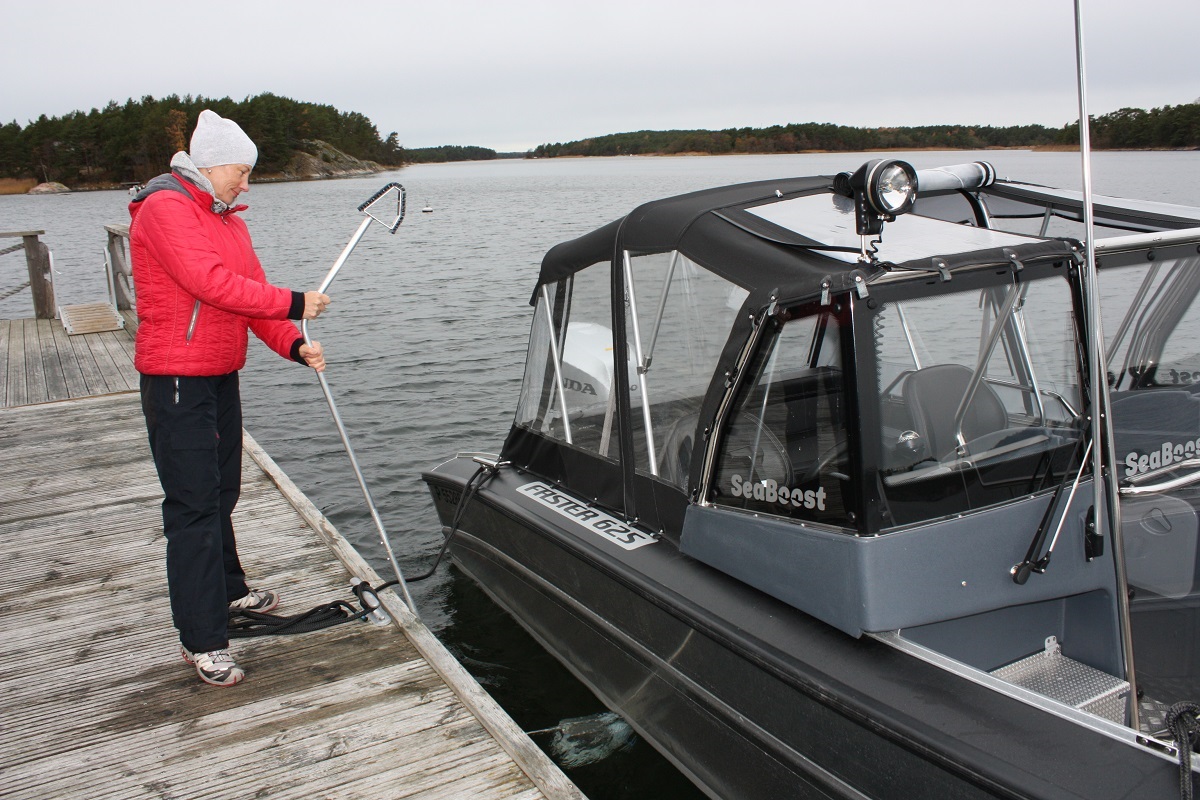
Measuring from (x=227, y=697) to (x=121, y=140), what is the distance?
317 ft

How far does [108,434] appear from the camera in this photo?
278 inches

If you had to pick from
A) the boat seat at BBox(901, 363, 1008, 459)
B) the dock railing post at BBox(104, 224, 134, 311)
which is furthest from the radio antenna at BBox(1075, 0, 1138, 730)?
the dock railing post at BBox(104, 224, 134, 311)

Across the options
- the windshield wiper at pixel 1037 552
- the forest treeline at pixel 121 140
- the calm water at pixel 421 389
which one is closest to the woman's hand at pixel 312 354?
the calm water at pixel 421 389

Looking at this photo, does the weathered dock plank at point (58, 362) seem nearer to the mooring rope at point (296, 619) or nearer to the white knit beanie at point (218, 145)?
the mooring rope at point (296, 619)

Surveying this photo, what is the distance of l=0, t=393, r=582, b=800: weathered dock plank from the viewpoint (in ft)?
9.64

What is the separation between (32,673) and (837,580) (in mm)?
3091

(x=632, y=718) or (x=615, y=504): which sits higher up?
(x=615, y=504)

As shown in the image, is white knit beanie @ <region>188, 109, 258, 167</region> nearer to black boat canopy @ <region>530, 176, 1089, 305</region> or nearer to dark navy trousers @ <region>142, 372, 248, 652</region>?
dark navy trousers @ <region>142, 372, 248, 652</region>

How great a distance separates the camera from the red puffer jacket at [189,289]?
9.70 feet

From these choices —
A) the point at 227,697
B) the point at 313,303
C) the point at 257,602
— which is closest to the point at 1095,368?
the point at 313,303

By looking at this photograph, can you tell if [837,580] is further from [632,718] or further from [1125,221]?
[1125,221]

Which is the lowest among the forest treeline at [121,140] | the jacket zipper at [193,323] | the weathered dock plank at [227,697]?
the weathered dock plank at [227,697]

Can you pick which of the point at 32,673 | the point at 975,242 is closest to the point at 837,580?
the point at 975,242

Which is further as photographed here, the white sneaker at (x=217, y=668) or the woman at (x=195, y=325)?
the white sneaker at (x=217, y=668)
